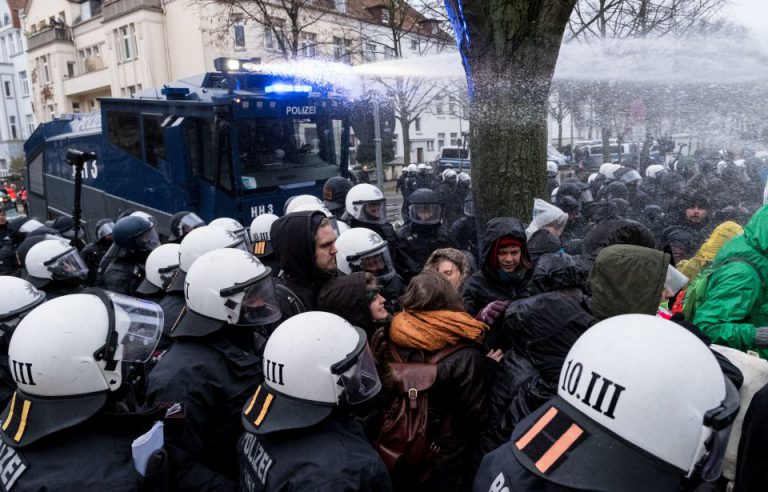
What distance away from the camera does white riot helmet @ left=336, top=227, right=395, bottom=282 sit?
13.1ft

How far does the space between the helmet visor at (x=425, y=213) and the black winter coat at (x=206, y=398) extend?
3383 millimetres

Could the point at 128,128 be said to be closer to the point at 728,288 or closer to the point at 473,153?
the point at 473,153

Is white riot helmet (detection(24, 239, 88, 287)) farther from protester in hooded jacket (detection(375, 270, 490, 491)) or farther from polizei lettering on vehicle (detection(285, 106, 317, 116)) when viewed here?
polizei lettering on vehicle (detection(285, 106, 317, 116))

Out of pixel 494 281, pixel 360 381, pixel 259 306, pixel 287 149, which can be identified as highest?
pixel 287 149

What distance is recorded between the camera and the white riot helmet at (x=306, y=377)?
6.35ft

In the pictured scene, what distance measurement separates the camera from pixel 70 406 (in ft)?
6.19

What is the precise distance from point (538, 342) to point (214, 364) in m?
1.43

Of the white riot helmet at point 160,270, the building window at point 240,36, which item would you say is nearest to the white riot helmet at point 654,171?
the white riot helmet at point 160,270

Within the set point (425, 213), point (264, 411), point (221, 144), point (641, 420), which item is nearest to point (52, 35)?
point (221, 144)

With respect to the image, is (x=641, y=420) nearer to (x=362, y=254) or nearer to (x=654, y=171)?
(x=362, y=254)

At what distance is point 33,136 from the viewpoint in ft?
40.0

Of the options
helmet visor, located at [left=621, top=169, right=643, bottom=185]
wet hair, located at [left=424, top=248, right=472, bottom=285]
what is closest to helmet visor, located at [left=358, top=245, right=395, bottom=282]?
wet hair, located at [left=424, top=248, right=472, bottom=285]

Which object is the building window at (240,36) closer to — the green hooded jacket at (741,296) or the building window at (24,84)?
the green hooded jacket at (741,296)

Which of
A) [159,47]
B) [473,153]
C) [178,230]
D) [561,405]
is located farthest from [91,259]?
[159,47]
